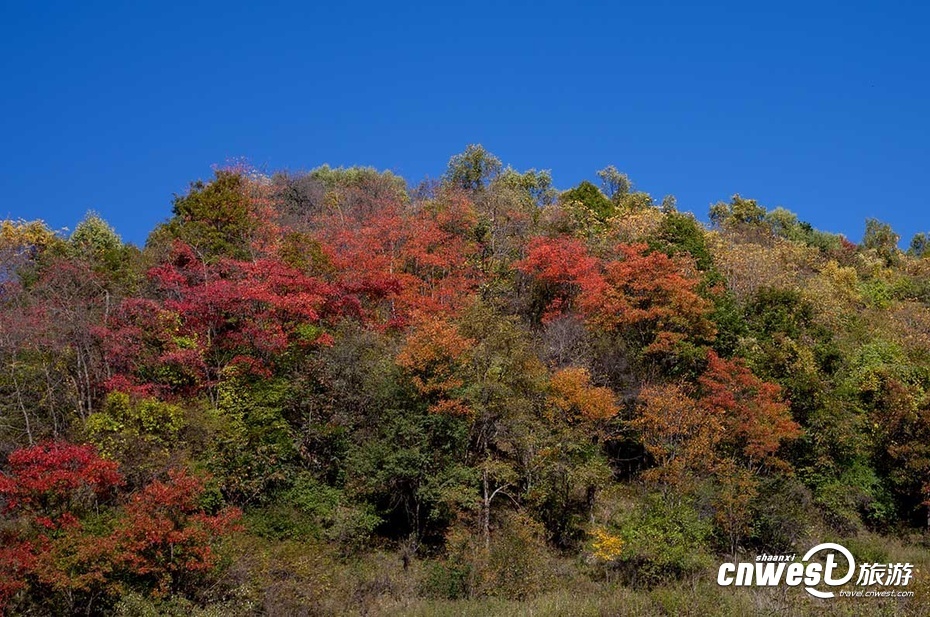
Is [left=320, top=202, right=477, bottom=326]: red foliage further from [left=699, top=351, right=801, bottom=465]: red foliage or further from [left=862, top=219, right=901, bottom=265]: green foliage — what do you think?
[left=862, top=219, right=901, bottom=265]: green foliage

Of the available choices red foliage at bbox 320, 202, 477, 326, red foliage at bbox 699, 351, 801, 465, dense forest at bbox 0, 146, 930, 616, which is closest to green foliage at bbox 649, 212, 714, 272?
dense forest at bbox 0, 146, 930, 616

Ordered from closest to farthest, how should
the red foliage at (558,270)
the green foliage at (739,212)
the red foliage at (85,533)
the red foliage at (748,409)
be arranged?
the red foliage at (85,533) < the red foliage at (748,409) < the red foliage at (558,270) < the green foliage at (739,212)

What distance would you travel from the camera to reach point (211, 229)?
34.4 metres

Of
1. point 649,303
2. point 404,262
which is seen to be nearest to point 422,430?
point 649,303

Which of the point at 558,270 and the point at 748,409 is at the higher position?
the point at 558,270

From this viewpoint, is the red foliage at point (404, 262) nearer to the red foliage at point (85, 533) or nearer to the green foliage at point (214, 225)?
the green foliage at point (214, 225)

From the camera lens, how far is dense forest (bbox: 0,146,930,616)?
65.3 ft


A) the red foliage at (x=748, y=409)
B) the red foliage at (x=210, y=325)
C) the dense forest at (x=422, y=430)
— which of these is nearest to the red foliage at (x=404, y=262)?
the dense forest at (x=422, y=430)

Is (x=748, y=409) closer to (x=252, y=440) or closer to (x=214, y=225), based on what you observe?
(x=252, y=440)

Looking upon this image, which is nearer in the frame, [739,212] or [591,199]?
[591,199]

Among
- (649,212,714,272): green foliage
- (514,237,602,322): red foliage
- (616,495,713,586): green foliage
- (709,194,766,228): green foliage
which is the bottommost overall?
(616,495,713,586): green foliage

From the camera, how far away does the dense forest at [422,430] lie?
19.9 m

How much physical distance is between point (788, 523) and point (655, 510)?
631 cm

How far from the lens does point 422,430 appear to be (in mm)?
25219
